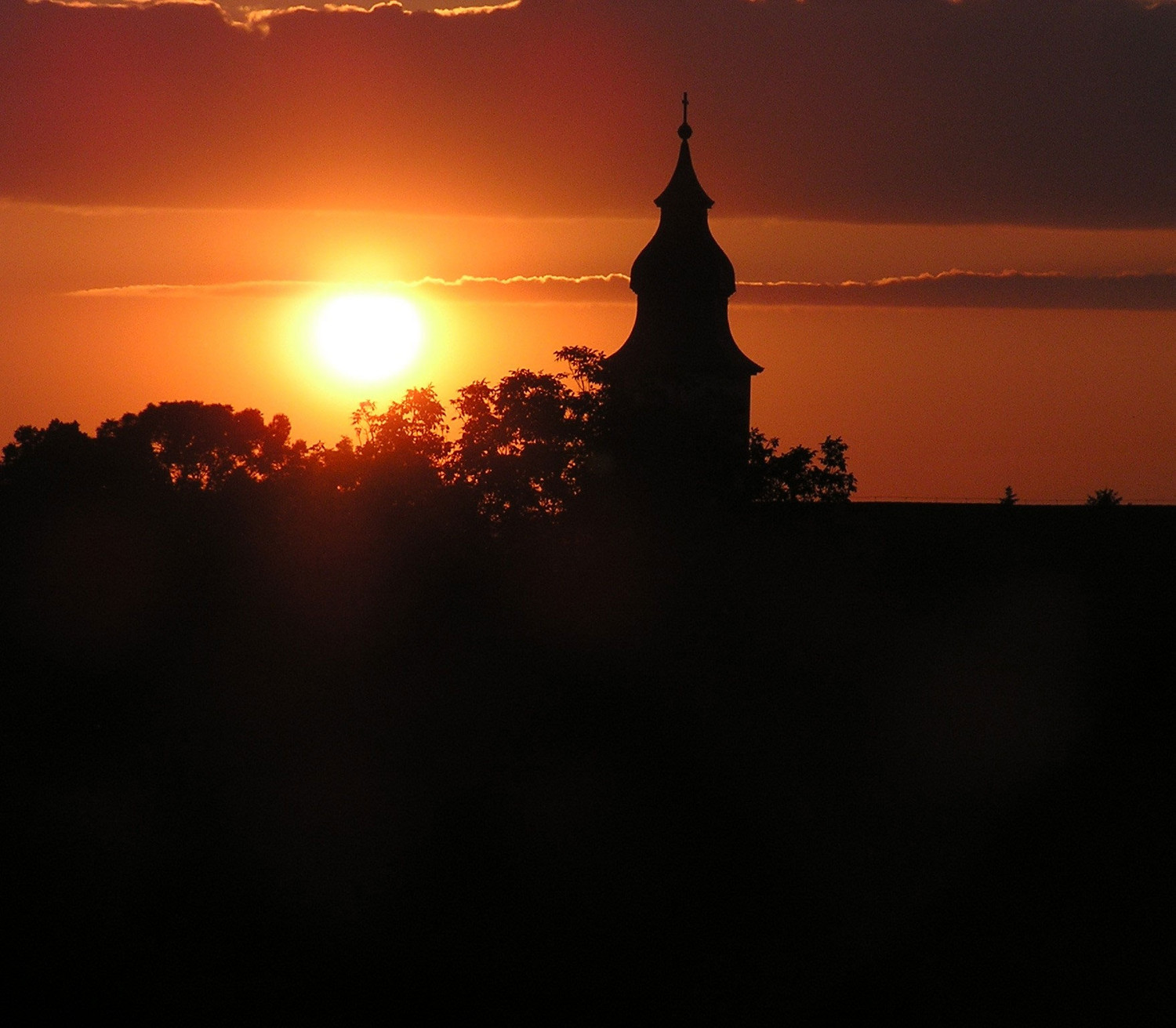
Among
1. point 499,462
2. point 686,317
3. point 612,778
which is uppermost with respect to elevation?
point 686,317

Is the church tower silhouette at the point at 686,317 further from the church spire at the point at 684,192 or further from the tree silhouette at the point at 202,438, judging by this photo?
the tree silhouette at the point at 202,438

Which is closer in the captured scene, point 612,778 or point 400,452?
point 612,778

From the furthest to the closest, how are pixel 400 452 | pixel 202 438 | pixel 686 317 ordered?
1. pixel 202 438
2. pixel 686 317
3. pixel 400 452

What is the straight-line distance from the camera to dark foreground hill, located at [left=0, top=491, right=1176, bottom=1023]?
74.8ft

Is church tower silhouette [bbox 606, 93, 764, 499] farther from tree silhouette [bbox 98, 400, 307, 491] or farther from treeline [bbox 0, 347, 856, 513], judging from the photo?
tree silhouette [bbox 98, 400, 307, 491]

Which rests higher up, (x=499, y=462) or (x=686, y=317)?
(x=686, y=317)

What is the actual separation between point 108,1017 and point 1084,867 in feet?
41.8

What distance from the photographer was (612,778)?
91.1 ft

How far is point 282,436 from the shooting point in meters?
88.2

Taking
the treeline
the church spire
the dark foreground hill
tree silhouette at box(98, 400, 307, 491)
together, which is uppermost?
the church spire

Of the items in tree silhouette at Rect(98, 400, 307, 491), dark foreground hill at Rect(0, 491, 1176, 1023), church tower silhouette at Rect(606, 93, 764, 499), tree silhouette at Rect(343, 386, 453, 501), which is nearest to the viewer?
dark foreground hill at Rect(0, 491, 1176, 1023)

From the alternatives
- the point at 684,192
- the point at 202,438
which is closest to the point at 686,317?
the point at 684,192

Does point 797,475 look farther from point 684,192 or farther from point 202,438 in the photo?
point 202,438

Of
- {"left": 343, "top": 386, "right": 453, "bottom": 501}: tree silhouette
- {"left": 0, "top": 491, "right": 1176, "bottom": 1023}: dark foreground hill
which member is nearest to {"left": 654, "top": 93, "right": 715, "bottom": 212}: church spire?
Result: {"left": 343, "top": 386, "right": 453, "bottom": 501}: tree silhouette
